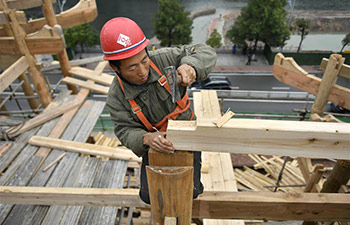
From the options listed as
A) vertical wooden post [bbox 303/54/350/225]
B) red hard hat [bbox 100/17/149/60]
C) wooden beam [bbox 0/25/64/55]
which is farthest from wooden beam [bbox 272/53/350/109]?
wooden beam [bbox 0/25/64/55]

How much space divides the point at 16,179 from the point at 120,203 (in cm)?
356

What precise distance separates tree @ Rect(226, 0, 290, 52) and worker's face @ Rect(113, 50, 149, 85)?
2462 centimetres

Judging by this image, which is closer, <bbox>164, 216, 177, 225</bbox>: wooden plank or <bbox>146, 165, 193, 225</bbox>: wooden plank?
<bbox>146, 165, 193, 225</bbox>: wooden plank

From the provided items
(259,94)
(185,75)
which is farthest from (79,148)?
(259,94)

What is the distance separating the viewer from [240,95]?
68.3 feet

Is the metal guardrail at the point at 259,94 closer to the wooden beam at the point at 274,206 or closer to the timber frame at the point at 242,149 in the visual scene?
the timber frame at the point at 242,149

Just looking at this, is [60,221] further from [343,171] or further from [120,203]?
[343,171]

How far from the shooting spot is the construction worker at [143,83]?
6.84 feet

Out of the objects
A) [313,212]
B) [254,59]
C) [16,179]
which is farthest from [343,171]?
[254,59]


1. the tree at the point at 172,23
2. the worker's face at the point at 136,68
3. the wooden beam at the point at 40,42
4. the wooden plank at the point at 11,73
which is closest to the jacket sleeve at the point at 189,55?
the worker's face at the point at 136,68

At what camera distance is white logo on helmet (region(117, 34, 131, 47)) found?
6.82ft

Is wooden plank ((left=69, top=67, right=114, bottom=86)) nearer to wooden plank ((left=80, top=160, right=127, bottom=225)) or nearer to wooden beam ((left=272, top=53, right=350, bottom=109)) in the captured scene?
wooden plank ((left=80, top=160, right=127, bottom=225))

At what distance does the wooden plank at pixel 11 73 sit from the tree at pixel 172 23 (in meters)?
20.8

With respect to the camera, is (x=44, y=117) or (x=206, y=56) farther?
(x=44, y=117)
